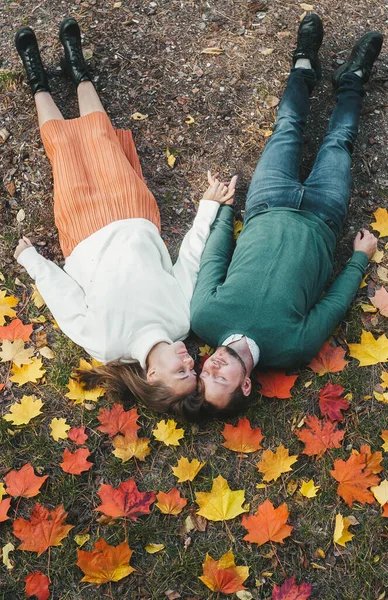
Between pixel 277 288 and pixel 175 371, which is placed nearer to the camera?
pixel 175 371

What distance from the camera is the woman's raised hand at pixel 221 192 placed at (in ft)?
Answer: 13.8

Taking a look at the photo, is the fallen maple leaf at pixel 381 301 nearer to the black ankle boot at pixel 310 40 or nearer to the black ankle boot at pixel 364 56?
the black ankle boot at pixel 364 56

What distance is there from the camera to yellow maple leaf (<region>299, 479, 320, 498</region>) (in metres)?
3.43

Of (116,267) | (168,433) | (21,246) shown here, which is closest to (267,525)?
(168,433)

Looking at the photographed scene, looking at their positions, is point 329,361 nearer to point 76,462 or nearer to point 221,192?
point 221,192

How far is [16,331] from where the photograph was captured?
4012 millimetres

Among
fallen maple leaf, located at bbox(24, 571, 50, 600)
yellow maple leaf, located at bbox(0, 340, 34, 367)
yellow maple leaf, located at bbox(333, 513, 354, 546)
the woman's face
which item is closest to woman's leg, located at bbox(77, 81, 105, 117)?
yellow maple leaf, located at bbox(0, 340, 34, 367)

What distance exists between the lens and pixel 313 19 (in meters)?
4.64

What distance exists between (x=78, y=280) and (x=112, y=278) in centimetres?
34

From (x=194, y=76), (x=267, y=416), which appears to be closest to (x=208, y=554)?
(x=267, y=416)

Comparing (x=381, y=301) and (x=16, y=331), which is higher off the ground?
(x=16, y=331)

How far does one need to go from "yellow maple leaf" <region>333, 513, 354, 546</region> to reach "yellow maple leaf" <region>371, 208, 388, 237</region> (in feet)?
6.63

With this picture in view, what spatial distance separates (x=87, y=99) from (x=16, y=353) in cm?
205

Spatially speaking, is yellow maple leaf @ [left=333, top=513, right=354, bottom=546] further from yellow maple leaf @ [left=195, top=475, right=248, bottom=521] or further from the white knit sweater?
the white knit sweater
